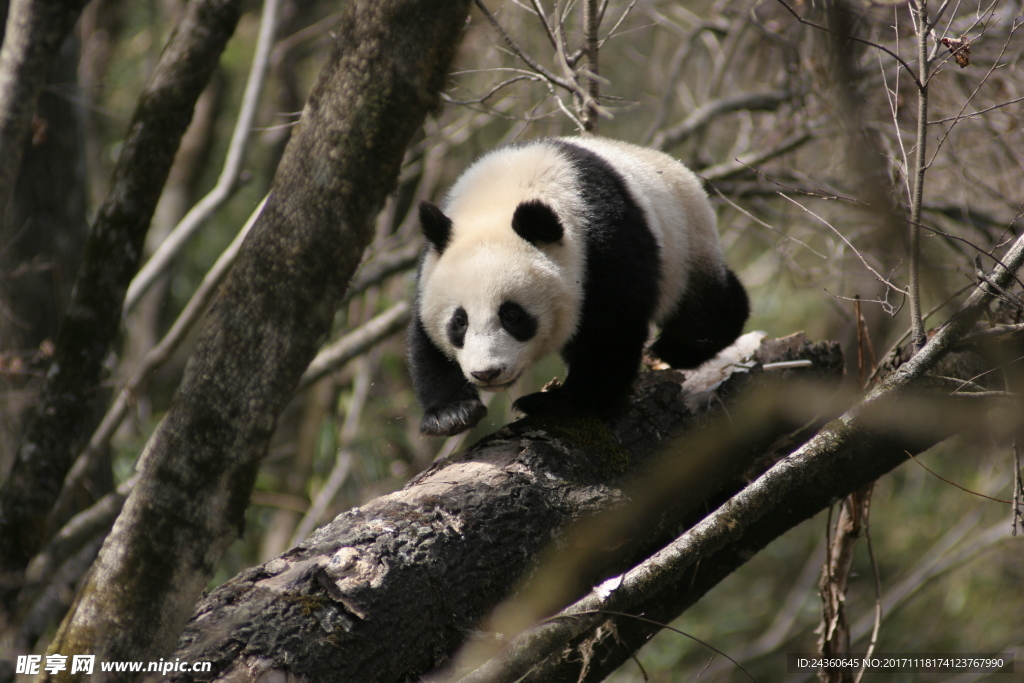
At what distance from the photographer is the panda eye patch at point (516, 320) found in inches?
131

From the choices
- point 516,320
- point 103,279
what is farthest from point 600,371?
point 103,279

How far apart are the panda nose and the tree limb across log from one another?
274mm

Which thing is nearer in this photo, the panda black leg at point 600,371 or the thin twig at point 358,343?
the panda black leg at point 600,371

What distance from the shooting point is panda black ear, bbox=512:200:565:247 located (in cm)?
322

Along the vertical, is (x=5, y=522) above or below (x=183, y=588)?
below

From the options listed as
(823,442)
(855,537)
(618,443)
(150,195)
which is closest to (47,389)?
(150,195)

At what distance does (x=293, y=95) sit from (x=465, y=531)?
7.25m

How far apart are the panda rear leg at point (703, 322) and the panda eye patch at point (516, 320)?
1.07 metres

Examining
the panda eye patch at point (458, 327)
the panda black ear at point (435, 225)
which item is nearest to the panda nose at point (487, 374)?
the panda eye patch at point (458, 327)

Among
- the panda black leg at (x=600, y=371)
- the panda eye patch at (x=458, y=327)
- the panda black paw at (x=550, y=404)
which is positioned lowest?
the panda black paw at (x=550, y=404)

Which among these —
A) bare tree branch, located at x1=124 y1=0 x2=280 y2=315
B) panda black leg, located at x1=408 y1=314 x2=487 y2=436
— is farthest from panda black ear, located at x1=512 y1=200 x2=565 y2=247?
bare tree branch, located at x1=124 y1=0 x2=280 y2=315

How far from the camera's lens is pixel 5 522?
369 centimetres

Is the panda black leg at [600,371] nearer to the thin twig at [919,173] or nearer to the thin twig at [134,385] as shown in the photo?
the thin twig at [919,173]

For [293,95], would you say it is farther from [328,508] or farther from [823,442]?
[823,442]
